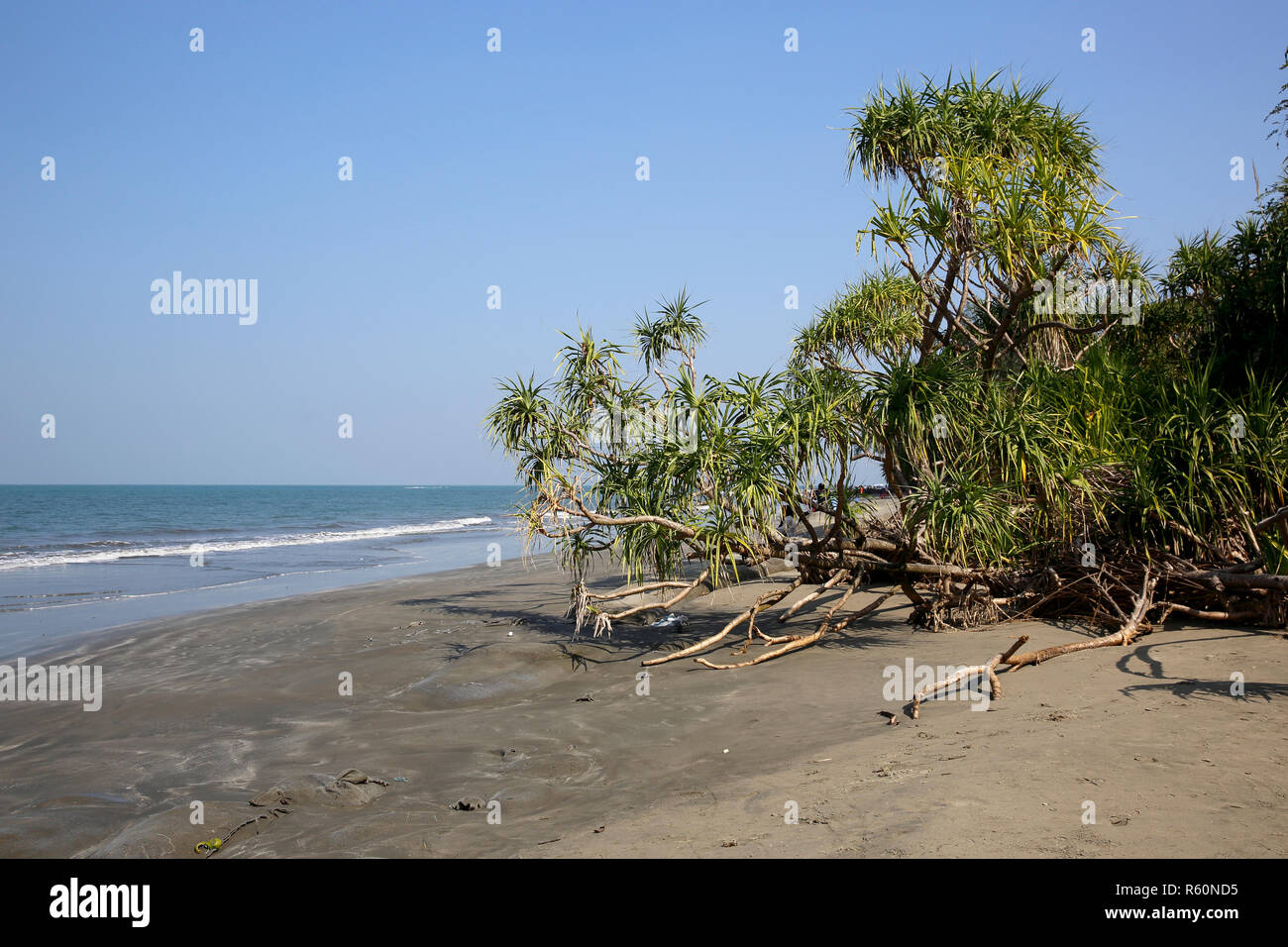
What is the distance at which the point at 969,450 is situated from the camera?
8797mm

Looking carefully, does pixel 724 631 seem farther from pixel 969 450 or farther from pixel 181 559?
pixel 181 559

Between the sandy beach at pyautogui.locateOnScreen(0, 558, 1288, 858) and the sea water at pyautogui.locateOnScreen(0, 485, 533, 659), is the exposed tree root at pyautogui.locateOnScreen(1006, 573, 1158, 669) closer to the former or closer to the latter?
the sandy beach at pyautogui.locateOnScreen(0, 558, 1288, 858)

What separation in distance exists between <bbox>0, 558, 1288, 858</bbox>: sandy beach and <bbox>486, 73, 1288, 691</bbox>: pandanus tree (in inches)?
35.3

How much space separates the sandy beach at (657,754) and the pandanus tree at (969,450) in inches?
35.3

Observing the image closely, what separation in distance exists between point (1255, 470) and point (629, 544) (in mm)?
6584

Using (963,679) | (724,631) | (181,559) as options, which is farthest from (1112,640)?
(181,559)

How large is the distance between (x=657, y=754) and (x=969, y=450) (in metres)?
4.52

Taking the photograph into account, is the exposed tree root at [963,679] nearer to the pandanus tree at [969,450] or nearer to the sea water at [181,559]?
the pandanus tree at [969,450]

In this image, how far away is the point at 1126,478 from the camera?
9859 millimetres

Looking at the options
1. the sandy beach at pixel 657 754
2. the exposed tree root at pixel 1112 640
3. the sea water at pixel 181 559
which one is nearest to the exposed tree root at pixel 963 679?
the sandy beach at pixel 657 754

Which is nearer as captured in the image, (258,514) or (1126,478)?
(1126,478)
